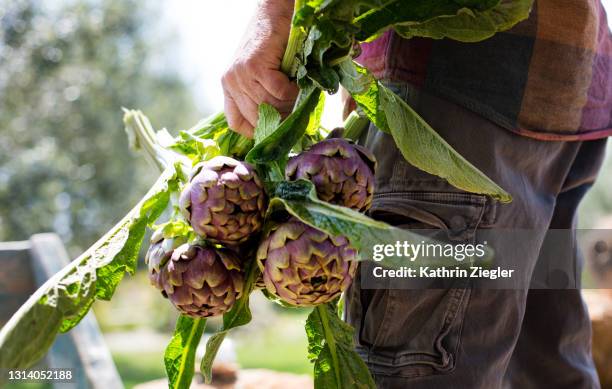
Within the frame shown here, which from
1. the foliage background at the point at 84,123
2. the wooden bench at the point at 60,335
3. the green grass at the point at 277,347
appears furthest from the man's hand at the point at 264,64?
the foliage background at the point at 84,123

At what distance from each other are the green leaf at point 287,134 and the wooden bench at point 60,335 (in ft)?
2.50

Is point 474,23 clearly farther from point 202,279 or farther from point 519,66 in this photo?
point 202,279

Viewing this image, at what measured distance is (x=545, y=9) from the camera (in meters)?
0.84

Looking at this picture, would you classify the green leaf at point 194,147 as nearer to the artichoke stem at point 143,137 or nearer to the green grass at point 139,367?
the artichoke stem at point 143,137

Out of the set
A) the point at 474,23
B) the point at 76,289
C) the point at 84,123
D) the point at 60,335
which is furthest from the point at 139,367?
the point at 474,23

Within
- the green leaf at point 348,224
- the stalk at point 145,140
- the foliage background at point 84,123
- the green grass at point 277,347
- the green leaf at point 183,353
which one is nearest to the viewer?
the green leaf at point 348,224

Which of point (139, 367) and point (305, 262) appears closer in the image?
point (305, 262)

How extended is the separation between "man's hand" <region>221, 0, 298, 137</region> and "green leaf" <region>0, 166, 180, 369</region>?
0.43ft

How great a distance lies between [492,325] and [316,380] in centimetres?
24

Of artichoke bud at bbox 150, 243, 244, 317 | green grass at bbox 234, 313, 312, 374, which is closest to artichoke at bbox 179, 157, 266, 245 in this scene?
artichoke bud at bbox 150, 243, 244, 317

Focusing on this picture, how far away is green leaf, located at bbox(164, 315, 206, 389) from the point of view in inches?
30.9

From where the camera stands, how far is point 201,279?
2.19 ft

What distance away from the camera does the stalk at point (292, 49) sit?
2.27 ft

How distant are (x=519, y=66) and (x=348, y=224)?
415mm
